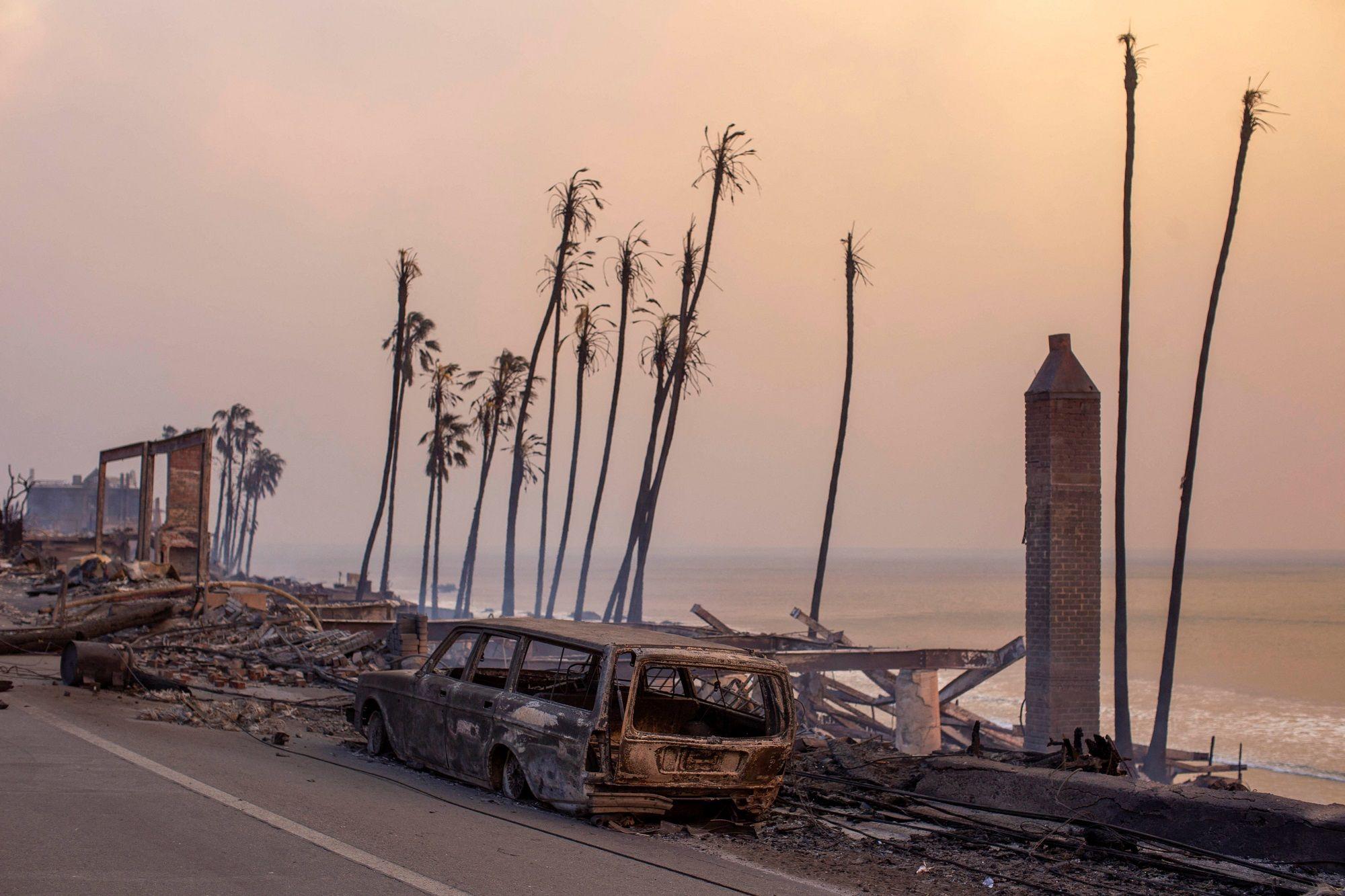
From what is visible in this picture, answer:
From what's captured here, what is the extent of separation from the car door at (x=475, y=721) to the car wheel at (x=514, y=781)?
0.65 ft

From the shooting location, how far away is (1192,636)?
88000mm

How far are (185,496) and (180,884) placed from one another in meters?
29.0

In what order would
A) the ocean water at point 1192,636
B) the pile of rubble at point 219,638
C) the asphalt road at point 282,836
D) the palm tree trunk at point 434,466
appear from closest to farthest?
the asphalt road at point 282,836 → the pile of rubble at point 219,638 → the ocean water at point 1192,636 → the palm tree trunk at point 434,466

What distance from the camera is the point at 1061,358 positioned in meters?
15.4

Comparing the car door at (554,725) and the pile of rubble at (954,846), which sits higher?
the car door at (554,725)

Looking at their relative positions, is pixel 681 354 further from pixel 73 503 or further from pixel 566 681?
pixel 73 503

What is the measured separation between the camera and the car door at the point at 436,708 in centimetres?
967

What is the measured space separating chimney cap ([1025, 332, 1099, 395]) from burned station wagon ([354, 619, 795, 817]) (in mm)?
7231

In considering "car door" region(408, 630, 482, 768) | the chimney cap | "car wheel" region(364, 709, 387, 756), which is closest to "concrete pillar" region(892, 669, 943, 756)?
the chimney cap

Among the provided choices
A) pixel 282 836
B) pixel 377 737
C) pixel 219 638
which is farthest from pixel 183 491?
pixel 282 836

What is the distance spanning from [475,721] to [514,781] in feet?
2.10

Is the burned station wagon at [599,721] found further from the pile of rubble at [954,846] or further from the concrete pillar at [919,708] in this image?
the concrete pillar at [919,708]

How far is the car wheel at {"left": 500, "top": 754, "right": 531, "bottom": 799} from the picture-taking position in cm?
892

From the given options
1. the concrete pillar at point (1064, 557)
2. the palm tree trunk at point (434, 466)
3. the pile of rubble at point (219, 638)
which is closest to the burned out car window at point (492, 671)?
the pile of rubble at point (219, 638)
